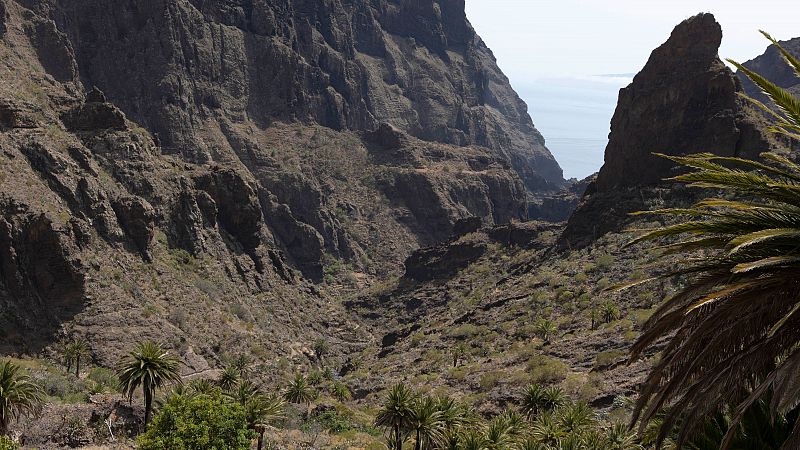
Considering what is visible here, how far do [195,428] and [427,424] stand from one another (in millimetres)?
13362

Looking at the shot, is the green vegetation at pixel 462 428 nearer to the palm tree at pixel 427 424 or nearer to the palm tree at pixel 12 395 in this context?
the palm tree at pixel 427 424

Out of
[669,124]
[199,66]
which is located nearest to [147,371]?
[669,124]

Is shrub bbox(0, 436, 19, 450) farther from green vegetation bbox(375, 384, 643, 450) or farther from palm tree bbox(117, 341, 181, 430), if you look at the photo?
green vegetation bbox(375, 384, 643, 450)

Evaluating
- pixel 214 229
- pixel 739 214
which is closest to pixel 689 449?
pixel 739 214

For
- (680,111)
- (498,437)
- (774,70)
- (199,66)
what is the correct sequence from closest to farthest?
1. (498,437)
2. (680,111)
3. (199,66)
4. (774,70)

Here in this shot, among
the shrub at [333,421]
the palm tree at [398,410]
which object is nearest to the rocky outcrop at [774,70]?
the shrub at [333,421]

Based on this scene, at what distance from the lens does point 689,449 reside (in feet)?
34.1

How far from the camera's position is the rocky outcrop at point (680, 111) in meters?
83.9

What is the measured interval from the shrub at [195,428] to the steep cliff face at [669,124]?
64.9 meters

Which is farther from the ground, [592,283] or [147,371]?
[592,283]

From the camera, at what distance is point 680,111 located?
8919cm

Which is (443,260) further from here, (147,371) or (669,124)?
(147,371)

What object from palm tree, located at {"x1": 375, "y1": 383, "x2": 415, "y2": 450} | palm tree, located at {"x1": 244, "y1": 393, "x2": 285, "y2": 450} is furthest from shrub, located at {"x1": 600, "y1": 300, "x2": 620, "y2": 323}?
palm tree, located at {"x1": 244, "y1": 393, "x2": 285, "y2": 450}

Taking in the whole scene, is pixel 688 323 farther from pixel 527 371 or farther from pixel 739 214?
pixel 527 371
